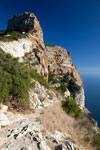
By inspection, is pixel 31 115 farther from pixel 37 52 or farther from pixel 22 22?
pixel 22 22

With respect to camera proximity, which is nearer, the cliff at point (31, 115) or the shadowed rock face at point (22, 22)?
the cliff at point (31, 115)

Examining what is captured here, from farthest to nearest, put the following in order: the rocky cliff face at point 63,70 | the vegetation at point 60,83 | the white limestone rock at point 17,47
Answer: the rocky cliff face at point 63,70, the vegetation at point 60,83, the white limestone rock at point 17,47

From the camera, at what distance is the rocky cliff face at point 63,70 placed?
20.6 meters

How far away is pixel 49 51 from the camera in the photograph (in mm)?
28125

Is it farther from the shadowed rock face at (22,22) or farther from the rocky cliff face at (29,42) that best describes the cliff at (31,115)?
the shadowed rock face at (22,22)

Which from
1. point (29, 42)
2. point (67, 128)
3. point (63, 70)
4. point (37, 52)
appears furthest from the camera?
point (63, 70)

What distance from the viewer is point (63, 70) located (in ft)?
85.1

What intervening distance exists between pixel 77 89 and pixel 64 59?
1267 centimetres

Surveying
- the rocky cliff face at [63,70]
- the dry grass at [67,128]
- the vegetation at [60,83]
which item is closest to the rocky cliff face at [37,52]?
the rocky cliff face at [63,70]

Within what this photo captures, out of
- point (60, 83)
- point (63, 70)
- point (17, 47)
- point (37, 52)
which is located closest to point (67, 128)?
point (17, 47)

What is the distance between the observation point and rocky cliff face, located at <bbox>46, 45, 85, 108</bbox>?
20.6 metres

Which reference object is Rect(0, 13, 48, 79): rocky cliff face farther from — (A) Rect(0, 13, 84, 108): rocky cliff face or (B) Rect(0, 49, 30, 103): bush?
(B) Rect(0, 49, 30, 103): bush

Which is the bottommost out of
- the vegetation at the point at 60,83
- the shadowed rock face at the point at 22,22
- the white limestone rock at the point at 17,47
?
the vegetation at the point at 60,83

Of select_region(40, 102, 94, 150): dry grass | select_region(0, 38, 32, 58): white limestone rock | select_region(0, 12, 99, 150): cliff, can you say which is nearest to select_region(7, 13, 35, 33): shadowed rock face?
select_region(0, 12, 99, 150): cliff
